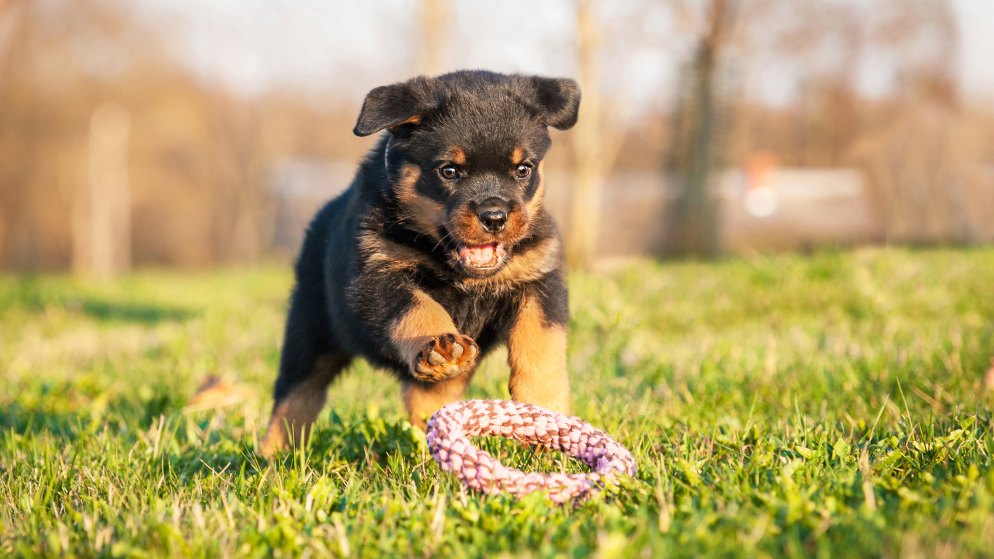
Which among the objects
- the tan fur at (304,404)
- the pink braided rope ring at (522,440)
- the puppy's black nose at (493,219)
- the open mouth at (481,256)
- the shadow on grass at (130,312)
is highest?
the puppy's black nose at (493,219)

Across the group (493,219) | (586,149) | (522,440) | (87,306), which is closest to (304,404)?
(493,219)

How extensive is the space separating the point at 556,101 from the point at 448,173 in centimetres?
52

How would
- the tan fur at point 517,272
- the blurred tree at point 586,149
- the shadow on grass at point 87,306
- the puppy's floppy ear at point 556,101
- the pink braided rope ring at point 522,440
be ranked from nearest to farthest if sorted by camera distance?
the pink braided rope ring at point 522,440, the tan fur at point 517,272, the puppy's floppy ear at point 556,101, the shadow on grass at point 87,306, the blurred tree at point 586,149

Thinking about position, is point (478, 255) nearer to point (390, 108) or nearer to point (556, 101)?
point (390, 108)

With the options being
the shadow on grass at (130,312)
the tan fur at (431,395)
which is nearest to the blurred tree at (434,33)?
the shadow on grass at (130,312)

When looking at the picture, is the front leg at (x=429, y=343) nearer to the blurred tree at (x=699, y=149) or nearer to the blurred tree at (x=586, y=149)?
the blurred tree at (x=586, y=149)

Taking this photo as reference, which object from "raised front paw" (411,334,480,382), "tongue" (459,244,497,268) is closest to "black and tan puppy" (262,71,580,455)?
"tongue" (459,244,497,268)

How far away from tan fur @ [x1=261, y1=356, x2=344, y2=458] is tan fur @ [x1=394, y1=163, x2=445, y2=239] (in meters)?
0.79

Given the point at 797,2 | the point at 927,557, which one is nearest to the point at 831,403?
the point at 927,557

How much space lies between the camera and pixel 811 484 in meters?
1.90

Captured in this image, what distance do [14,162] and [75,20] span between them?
4.65 metres

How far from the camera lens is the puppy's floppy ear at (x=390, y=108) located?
276 cm

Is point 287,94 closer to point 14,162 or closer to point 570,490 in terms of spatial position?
point 14,162

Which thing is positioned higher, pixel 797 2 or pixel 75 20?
pixel 75 20
